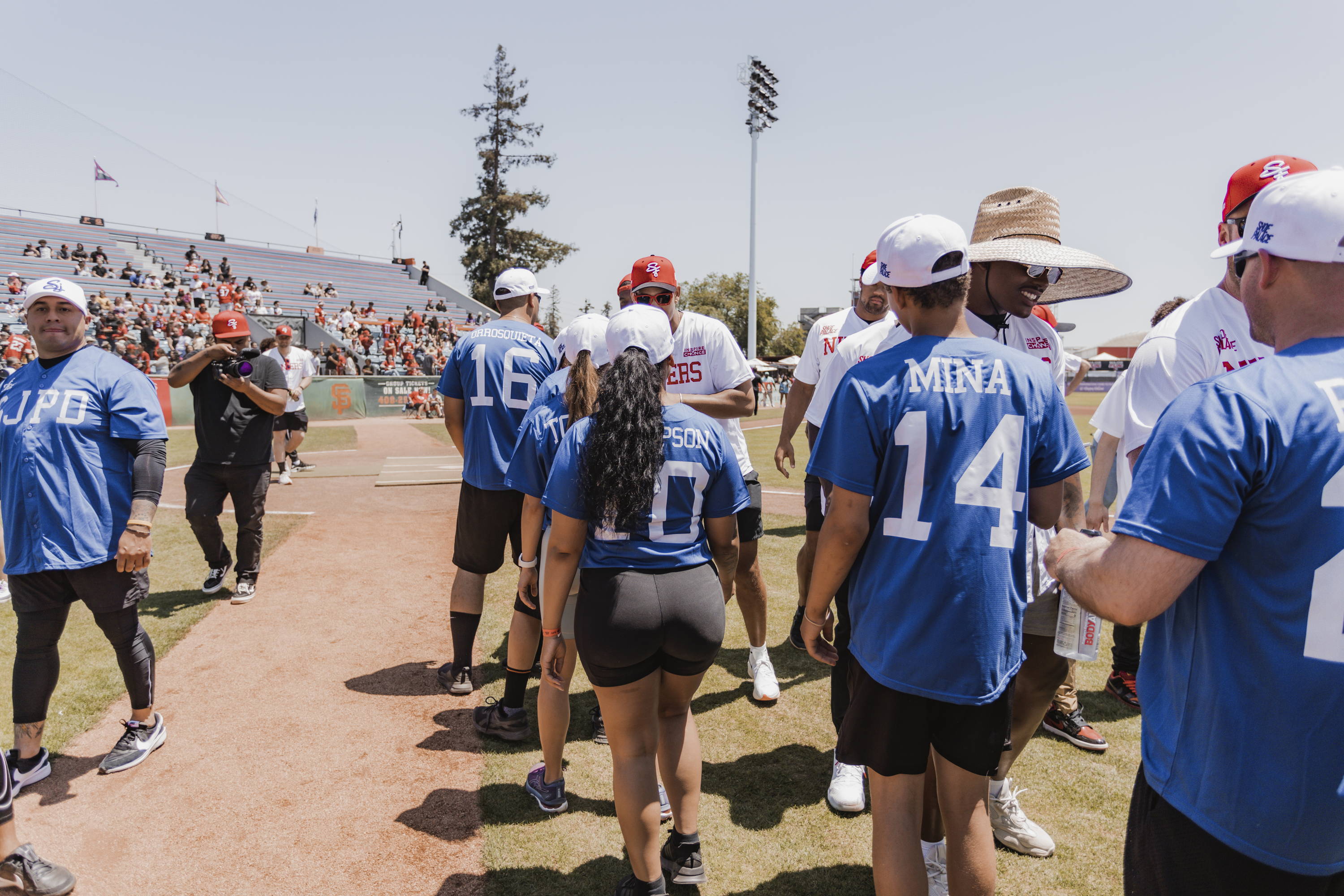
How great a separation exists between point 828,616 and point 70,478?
3.52m

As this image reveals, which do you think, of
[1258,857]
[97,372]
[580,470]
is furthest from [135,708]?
[1258,857]

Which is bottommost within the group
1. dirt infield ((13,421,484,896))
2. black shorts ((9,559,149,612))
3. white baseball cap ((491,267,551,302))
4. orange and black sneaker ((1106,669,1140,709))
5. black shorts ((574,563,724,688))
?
dirt infield ((13,421,484,896))

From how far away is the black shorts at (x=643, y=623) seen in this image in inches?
104

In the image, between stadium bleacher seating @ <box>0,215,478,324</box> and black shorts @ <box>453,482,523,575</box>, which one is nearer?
black shorts @ <box>453,482,523,575</box>

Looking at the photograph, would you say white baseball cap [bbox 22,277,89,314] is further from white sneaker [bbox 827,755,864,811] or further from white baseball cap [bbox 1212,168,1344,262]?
white baseball cap [bbox 1212,168,1344,262]

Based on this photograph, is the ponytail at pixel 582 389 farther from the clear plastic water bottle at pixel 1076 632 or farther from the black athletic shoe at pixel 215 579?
the black athletic shoe at pixel 215 579

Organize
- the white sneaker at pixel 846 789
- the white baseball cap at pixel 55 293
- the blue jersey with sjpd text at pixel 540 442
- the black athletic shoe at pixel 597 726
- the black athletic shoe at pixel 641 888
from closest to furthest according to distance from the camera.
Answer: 1. the black athletic shoe at pixel 641 888
2. the blue jersey with sjpd text at pixel 540 442
3. the white sneaker at pixel 846 789
4. the white baseball cap at pixel 55 293
5. the black athletic shoe at pixel 597 726

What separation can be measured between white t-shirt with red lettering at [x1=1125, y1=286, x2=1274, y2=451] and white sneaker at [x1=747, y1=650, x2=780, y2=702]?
2.45 meters

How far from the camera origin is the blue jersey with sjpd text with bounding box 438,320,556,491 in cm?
456

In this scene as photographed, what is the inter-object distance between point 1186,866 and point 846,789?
2.13 metres

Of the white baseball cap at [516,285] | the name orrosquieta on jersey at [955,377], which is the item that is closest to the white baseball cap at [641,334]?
the name orrosquieta on jersey at [955,377]

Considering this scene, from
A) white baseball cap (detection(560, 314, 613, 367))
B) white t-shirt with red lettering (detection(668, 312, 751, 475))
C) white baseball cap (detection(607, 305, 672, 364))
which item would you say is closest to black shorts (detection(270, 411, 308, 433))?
white t-shirt with red lettering (detection(668, 312, 751, 475))

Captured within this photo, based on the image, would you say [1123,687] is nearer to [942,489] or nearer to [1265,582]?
[942,489]

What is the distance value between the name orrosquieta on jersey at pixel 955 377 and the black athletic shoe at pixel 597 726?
2.65 meters
